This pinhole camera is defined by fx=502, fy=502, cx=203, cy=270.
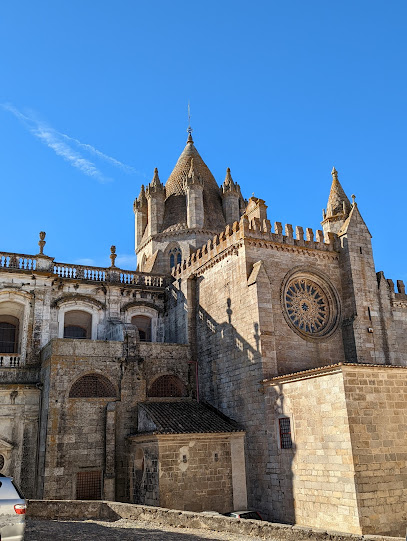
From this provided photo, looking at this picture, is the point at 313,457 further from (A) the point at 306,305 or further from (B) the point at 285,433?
(A) the point at 306,305

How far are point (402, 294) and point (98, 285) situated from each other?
16.2m

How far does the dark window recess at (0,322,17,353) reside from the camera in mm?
26180

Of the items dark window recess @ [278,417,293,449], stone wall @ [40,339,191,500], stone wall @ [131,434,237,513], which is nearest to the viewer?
dark window recess @ [278,417,293,449]

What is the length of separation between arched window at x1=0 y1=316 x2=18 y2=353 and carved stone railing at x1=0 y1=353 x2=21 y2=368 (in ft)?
4.83

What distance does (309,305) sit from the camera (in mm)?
23375

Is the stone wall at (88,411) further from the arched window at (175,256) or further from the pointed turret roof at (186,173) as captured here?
the pointed turret roof at (186,173)

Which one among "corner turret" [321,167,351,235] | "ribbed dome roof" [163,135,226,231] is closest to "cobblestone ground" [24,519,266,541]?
"corner turret" [321,167,351,235]

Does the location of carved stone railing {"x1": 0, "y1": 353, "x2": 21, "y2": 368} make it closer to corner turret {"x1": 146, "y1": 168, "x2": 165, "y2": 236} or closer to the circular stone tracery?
corner turret {"x1": 146, "y1": 168, "x2": 165, "y2": 236}

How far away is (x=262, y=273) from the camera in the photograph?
21609 mm

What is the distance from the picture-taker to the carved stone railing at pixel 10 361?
24375 mm

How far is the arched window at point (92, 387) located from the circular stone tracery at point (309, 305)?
8.77 metres

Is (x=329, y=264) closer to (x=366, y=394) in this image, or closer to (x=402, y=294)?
(x=402, y=294)

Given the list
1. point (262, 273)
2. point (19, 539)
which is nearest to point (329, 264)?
point (262, 273)

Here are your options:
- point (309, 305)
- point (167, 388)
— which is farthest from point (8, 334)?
point (309, 305)
